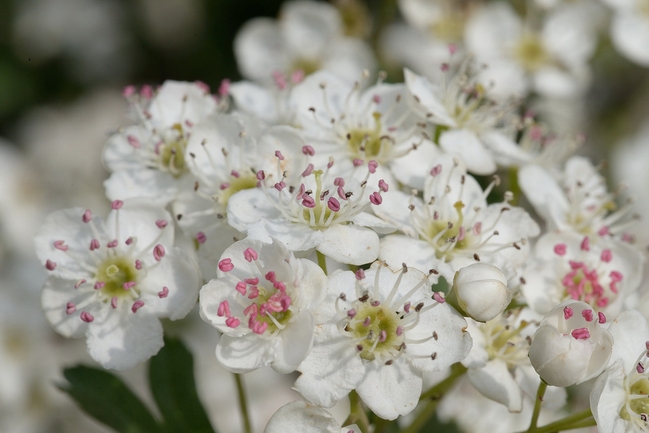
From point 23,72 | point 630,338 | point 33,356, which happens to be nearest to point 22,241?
point 33,356

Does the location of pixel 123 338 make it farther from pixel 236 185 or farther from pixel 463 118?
pixel 463 118

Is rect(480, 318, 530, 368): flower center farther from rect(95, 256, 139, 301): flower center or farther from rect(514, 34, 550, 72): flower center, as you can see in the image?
rect(514, 34, 550, 72): flower center

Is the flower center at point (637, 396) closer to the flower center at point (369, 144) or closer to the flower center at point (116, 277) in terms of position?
the flower center at point (369, 144)

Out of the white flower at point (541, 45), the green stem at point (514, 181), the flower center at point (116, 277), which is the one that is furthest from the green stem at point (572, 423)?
the white flower at point (541, 45)

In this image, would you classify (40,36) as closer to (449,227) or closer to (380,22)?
(380,22)

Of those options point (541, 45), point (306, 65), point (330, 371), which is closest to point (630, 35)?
point (541, 45)

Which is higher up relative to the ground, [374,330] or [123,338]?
[374,330]

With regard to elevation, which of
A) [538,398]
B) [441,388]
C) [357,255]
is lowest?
[441,388]
